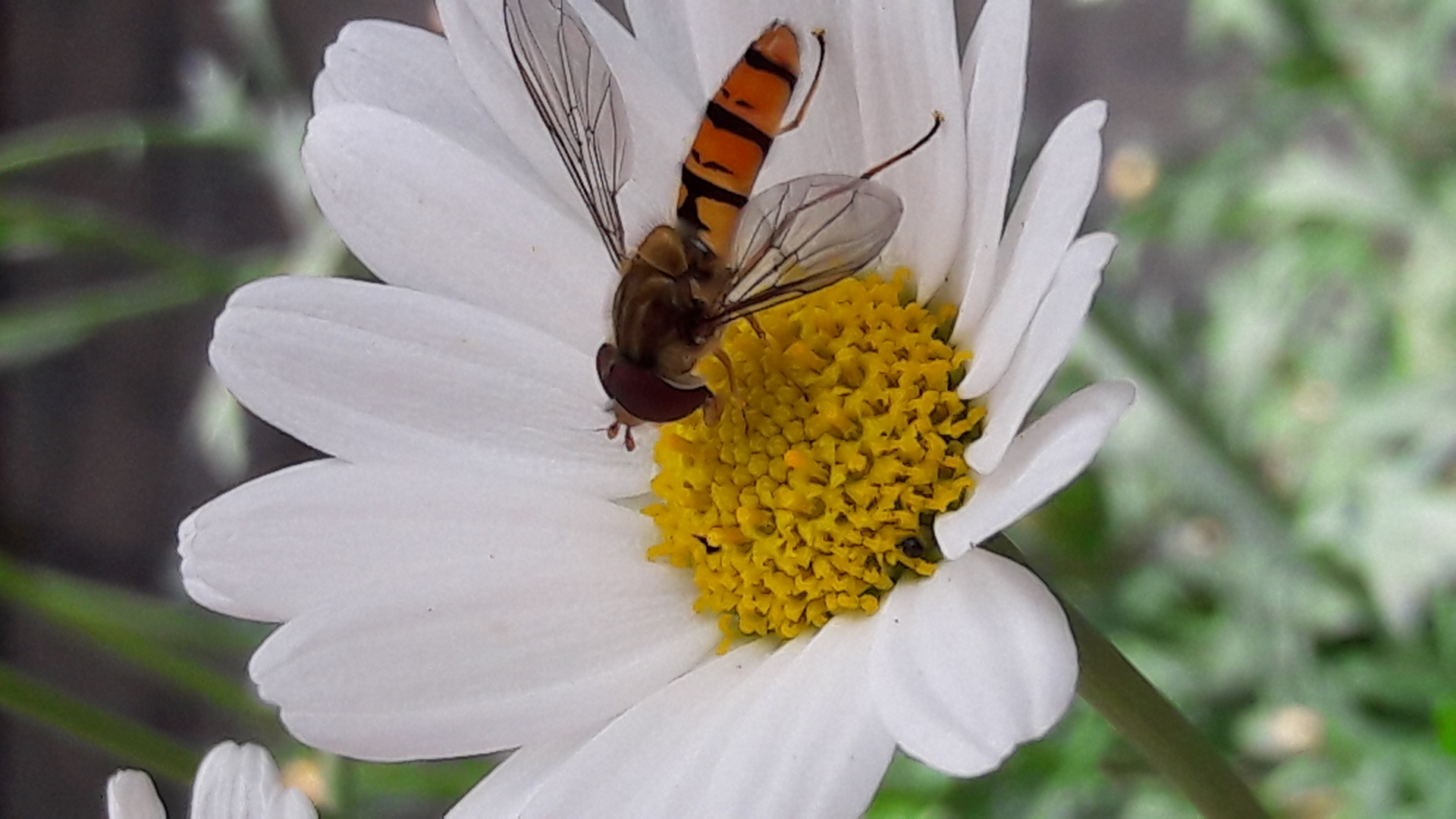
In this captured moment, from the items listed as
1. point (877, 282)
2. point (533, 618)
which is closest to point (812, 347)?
point (877, 282)

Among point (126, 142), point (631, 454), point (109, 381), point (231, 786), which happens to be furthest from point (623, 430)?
point (109, 381)

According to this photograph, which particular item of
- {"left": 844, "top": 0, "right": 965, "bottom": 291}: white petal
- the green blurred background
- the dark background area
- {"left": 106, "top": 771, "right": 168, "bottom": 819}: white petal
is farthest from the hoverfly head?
the dark background area

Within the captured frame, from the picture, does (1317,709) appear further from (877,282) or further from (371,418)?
(371,418)

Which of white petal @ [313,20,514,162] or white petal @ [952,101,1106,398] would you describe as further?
white petal @ [313,20,514,162]

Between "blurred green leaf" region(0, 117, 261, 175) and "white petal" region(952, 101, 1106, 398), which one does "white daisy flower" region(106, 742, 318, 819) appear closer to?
"white petal" region(952, 101, 1106, 398)

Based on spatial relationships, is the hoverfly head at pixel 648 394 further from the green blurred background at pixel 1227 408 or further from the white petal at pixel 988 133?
the green blurred background at pixel 1227 408

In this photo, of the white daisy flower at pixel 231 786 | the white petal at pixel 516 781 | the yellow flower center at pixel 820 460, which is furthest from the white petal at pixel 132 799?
the yellow flower center at pixel 820 460
